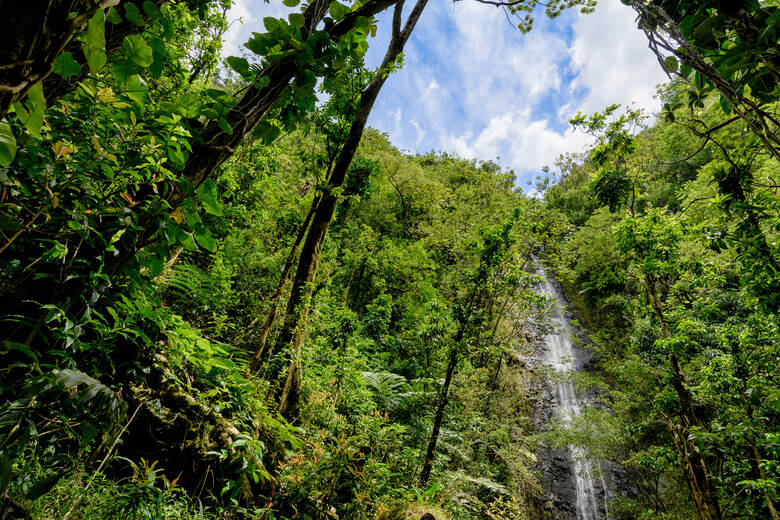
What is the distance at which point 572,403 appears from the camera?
12.6 m

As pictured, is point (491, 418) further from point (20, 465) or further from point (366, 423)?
point (20, 465)

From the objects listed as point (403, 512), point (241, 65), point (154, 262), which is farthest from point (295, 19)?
point (403, 512)

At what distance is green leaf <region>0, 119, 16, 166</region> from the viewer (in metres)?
0.50

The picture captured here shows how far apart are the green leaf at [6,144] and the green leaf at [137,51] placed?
341 millimetres

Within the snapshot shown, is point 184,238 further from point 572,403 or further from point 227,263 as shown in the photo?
point 572,403

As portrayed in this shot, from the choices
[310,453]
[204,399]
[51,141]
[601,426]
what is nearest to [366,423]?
[310,453]

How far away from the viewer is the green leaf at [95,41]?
0.55 m

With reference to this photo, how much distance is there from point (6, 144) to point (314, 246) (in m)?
3.48

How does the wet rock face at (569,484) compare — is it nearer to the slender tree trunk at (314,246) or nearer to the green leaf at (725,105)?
the slender tree trunk at (314,246)

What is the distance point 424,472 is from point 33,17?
5.85 meters

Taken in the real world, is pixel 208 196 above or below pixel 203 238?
above

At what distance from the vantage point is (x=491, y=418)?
7.79m

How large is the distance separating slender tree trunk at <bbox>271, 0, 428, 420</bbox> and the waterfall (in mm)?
3974

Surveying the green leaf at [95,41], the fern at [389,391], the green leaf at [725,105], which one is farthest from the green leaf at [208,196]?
the fern at [389,391]
